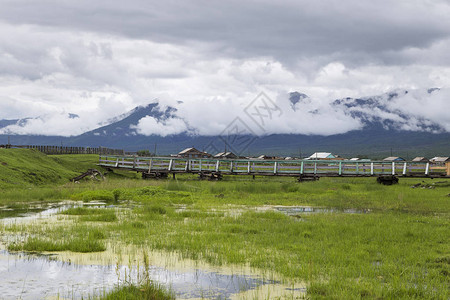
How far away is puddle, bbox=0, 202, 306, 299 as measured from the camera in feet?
27.9

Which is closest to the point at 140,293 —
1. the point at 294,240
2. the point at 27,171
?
the point at 294,240

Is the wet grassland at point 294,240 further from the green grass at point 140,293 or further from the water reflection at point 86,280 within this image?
the water reflection at point 86,280

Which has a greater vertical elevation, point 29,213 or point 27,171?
point 27,171

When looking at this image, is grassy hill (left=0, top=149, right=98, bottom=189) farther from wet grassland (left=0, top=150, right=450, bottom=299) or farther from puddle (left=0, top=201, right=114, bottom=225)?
puddle (left=0, top=201, right=114, bottom=225)

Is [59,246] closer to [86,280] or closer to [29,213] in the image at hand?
[86,280]

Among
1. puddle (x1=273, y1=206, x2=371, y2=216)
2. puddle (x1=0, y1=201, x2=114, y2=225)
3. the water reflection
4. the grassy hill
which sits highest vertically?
the grassy hill

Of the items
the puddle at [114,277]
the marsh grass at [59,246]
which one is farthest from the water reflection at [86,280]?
the marsh grass at [59,246]

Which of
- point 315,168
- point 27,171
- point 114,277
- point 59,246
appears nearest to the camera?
point 114,277

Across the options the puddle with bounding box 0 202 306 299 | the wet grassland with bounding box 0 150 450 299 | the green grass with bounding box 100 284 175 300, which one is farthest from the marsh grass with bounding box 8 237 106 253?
the green grass with bounding box 100 284 175 300

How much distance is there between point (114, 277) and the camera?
31.1 feet

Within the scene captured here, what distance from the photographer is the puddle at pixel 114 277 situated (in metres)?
8.51

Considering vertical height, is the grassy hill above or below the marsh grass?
above

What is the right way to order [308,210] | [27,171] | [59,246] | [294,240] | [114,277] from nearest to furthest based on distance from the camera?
[114,277], [59,246], [294,240], [308,210], [27,171]

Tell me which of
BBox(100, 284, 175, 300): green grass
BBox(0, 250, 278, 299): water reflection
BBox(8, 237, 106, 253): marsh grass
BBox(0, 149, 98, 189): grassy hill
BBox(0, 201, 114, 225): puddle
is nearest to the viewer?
BBox(100, 284, 175, 300): green grass
